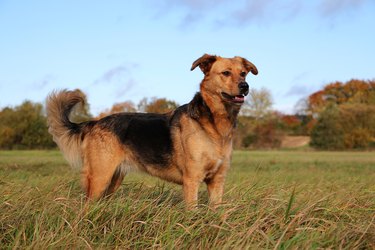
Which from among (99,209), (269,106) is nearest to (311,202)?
(99,209)

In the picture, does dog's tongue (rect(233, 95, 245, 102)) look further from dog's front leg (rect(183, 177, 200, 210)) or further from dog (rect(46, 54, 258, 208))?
dog's front leg (rect(183, 177, 200, 210))

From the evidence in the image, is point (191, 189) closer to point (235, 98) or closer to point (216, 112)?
point (216, 112)

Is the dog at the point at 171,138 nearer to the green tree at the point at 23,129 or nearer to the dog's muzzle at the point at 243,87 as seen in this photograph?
the dog's muzzle at the point at 243,87

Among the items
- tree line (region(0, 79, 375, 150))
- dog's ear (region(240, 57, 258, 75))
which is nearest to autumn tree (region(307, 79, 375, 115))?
tree line (region(0, 79, 375, 150))

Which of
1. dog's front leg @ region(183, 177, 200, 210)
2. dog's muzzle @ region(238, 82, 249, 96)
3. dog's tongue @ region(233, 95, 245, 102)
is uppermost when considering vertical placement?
dog's muzzle @ region(238, 82, 249, 96)

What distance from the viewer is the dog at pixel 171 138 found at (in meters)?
6.58

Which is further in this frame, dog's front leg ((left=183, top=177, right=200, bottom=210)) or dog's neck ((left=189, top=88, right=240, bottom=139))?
dog's neck ((left=189, top=88, right=240, bottom=139))

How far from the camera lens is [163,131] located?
7.12 m

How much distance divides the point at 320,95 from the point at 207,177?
86939 mm

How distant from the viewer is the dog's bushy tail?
7609 millimetres

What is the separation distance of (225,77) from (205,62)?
17.8 inches

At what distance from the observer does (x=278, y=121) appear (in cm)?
7012

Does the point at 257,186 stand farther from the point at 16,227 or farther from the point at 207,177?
the point at 16,227

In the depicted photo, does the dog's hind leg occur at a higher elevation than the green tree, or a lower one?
lower
